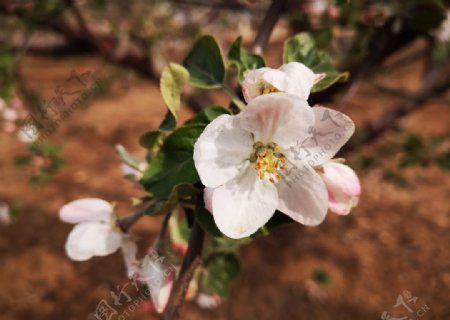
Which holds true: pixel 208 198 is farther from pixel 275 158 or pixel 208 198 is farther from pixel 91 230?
pixel 91 230

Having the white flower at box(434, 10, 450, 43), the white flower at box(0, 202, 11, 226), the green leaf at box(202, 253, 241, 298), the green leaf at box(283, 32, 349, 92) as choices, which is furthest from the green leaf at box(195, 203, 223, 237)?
the white flower at box(0, 202, 11, 226)

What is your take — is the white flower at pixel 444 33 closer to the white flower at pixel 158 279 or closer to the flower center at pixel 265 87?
the flower center at pixel 265 87

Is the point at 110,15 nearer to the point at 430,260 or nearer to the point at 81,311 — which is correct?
the point at 81,311

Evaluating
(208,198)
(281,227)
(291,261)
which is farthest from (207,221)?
(291,261)

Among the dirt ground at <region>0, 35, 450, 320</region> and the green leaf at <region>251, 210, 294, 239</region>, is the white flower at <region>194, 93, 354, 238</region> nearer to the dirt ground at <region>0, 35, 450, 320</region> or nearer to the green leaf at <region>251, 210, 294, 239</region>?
the green leaf at <region>251, 210, 294, 239</region>

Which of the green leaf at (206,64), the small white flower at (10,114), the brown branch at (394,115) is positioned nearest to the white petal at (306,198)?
the green leaf at (206,64)
